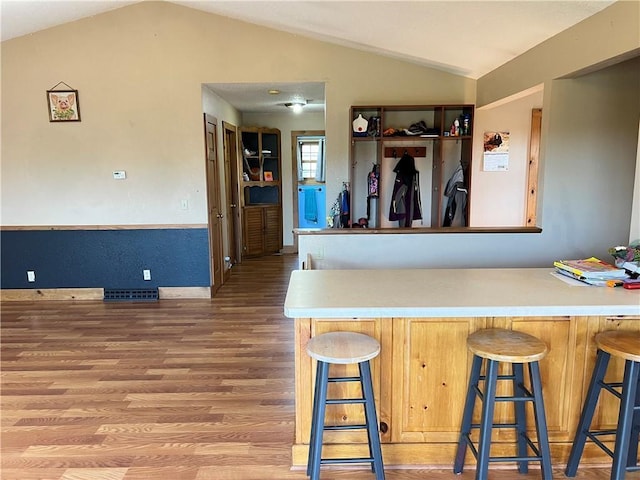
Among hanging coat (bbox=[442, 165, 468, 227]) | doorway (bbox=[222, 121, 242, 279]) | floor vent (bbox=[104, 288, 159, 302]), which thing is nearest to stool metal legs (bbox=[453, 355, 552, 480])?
hanging coat (bbox=[442, 165, 468, 227])

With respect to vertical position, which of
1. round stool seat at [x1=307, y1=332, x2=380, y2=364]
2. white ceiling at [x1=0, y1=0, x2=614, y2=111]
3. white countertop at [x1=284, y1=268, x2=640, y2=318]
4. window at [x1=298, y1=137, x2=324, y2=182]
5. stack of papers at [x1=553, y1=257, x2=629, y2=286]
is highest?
white ceiling at [x1=0, y1=0, x2=614, y2=111]

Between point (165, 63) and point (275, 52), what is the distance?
1173mm

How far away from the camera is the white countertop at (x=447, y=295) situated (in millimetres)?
1825

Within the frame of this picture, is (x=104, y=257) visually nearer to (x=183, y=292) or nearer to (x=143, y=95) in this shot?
(x=183, y=292)

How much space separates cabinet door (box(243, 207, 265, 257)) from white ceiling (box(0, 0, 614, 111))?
2416mm

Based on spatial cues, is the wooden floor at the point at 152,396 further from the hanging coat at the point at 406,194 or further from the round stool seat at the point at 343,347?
the hanging coat at the point at 406,194

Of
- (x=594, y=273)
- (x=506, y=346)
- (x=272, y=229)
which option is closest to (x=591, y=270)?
(x=594, y=273)

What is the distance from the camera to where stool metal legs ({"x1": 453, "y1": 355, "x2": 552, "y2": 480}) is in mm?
1761

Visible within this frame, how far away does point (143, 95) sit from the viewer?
4.69 m

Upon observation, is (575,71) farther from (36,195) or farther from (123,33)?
(36,195)

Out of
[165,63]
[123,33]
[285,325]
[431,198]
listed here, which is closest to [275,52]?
[165,63]

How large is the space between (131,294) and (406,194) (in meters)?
3.33

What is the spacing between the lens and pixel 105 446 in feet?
7.51

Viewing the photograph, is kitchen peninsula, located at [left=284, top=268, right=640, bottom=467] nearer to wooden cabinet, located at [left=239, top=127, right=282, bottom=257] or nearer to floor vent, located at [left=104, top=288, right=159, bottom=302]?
floor vent, located at [left=104, top=288, right=159, bottom=302]
